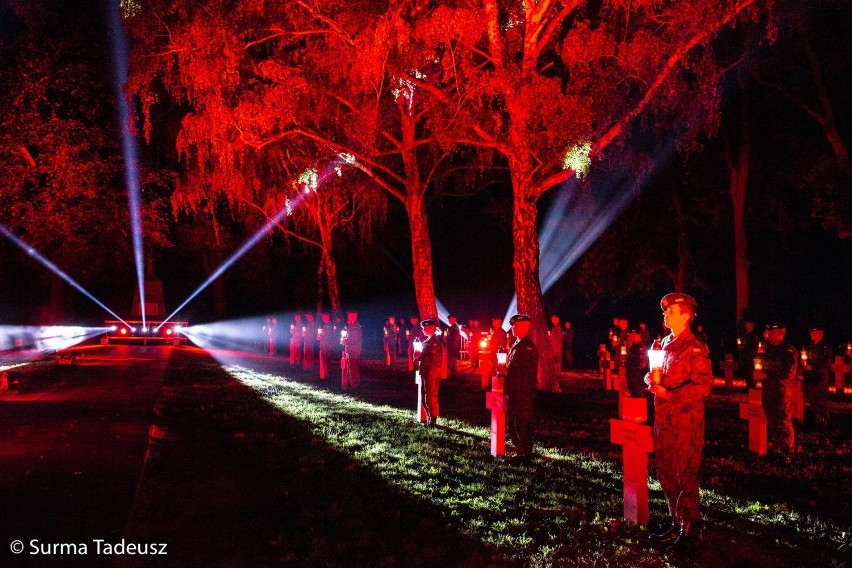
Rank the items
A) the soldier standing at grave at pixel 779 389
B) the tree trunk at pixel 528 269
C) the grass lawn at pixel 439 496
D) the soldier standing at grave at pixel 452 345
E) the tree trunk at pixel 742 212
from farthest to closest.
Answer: the tree trunk at pixel 742 212, the soldier standing at grave at pixel 452 345, the tree trunk at pixel 528 269, the soldier standing at grave at pixel 779 389, the grass lawn at pixel 439 496

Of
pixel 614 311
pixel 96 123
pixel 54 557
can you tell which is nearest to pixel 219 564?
pixel 54 557

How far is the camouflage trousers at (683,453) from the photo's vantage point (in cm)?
676

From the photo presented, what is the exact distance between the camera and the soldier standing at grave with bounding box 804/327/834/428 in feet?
48.5

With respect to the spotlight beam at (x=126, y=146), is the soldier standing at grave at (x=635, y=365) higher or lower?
lower

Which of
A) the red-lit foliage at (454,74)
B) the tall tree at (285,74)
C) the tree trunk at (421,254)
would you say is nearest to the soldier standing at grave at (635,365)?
the red-lit foliage at (454,74)

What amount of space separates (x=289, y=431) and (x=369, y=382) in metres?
10.3

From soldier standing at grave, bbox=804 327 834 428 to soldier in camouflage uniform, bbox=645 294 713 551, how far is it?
365 inches

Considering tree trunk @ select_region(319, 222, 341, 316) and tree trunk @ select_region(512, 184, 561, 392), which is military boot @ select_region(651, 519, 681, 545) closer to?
tree trunk @ select_region(512, 184, 561, 392)

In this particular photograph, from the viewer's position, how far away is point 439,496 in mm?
8516

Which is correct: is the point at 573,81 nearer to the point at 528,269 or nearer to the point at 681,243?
the point at 528,269

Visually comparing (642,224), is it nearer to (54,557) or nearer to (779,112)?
(779,112)

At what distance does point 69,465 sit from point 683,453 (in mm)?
6986

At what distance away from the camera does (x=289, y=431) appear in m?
12.9

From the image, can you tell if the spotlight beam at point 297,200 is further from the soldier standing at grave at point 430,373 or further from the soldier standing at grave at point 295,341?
the soldier standing at grave at point 430,373
